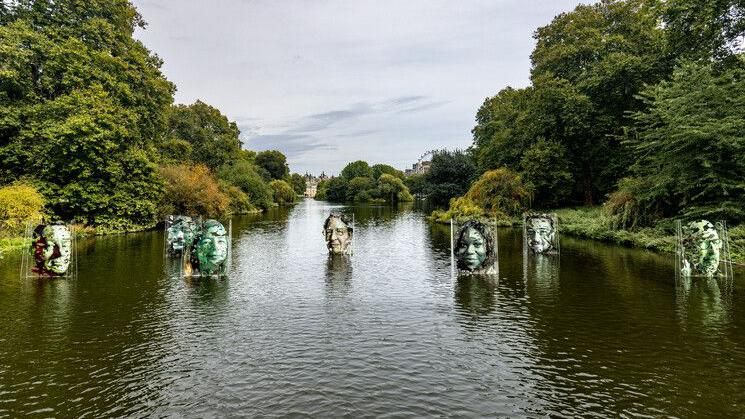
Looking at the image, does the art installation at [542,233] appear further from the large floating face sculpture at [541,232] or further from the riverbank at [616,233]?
the riverbank at [616,233]

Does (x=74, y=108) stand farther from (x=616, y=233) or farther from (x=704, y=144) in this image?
(x=704, y=144)

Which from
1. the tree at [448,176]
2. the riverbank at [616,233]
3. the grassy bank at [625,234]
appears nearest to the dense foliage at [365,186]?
the tree at [448,176]

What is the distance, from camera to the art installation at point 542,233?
25.9 meters

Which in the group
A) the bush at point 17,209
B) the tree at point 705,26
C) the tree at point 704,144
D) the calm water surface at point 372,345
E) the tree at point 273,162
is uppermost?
the tree at point 273,162

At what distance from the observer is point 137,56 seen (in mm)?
38562

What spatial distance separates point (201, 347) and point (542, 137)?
42.4 metres

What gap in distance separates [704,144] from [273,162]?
111 m

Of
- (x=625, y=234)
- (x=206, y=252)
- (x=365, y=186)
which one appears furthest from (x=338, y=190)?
(x=206, y=252)

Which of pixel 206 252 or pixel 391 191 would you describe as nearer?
pixel 206 252

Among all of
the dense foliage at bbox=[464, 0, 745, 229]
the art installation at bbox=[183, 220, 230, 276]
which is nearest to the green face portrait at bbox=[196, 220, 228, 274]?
the art installation at bbox=[183, 220, 230, 276]

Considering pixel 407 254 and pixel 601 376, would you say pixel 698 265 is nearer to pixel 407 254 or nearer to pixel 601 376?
pixel 601 376

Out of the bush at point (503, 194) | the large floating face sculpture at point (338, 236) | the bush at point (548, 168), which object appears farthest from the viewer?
the bush at point (503, 194)

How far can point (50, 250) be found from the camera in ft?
61.1

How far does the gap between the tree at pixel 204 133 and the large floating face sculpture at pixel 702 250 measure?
59641 millimetres
